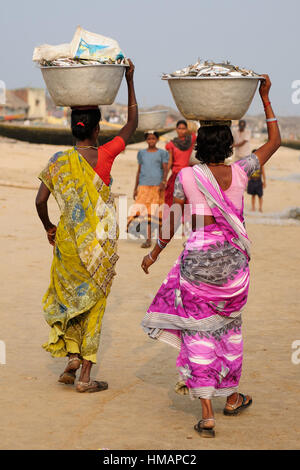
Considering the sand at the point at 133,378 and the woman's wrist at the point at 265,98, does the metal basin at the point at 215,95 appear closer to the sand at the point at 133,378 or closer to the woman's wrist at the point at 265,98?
the woman's wrist at the point at 265,98

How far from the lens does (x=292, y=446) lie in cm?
372

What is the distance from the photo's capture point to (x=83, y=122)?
4617 mm

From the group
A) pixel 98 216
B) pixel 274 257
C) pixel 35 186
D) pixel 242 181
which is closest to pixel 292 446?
pixel 242 181

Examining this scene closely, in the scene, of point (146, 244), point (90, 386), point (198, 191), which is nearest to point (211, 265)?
point (198, 191)

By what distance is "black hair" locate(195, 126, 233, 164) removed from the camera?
4.06 metres

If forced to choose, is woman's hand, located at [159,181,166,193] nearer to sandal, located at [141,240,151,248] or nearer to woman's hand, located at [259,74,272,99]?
sandal, located at [141,240,151,248]

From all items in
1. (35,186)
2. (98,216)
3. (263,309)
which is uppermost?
(98,216)

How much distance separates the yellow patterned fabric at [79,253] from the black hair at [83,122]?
0.40 ft

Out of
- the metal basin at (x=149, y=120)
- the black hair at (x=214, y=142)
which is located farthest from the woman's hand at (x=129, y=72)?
the metal basin at (x=149, y=120)

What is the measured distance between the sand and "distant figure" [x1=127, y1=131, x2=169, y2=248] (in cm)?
121

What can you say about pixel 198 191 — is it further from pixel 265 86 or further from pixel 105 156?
pixel 105 156

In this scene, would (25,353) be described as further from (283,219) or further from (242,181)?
(283,219)

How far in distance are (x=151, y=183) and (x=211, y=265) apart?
6.38 metres

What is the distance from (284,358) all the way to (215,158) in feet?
6.32
